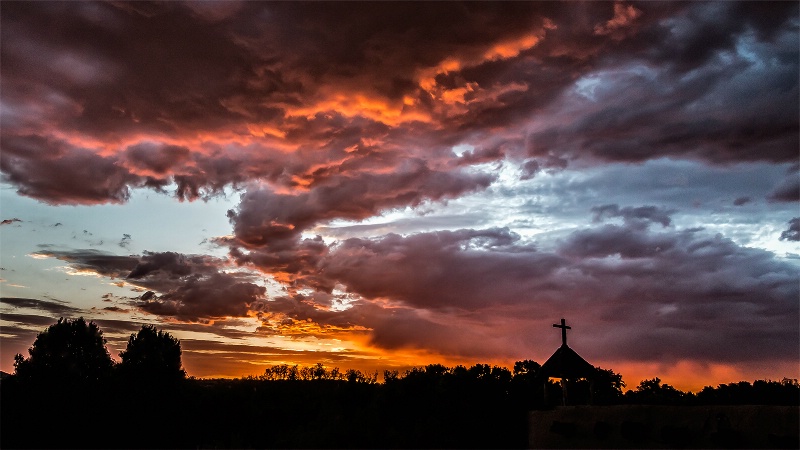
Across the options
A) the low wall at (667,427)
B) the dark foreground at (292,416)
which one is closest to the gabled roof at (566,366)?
the dark foreground at (292,416)

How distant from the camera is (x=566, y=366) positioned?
2817 cm

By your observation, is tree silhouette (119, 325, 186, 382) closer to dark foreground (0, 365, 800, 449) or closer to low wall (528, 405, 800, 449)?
dark foreground (0, 365, 800, 449)

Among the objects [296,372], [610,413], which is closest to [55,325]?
[296,372]

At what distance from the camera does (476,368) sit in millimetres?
51000

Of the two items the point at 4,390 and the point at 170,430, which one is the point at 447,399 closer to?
the point at 170,430

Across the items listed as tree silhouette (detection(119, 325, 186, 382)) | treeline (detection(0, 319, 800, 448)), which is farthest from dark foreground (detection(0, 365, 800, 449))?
tree silhouette (detection(119, 325, 186, 382))

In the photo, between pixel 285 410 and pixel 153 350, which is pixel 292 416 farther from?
pixel 153 350

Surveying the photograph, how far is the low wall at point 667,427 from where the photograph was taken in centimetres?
1752

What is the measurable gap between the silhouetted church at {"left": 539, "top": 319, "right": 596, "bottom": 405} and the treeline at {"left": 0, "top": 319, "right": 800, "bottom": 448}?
2.39 ft

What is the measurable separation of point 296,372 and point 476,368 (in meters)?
14.9

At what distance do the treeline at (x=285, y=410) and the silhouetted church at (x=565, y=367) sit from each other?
0.73 meters

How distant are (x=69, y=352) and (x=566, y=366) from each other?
47.0 metres

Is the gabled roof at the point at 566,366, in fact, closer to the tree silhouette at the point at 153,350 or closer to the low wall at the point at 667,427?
the low wall at the point at 667,427

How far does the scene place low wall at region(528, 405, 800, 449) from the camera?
17.5 metres
